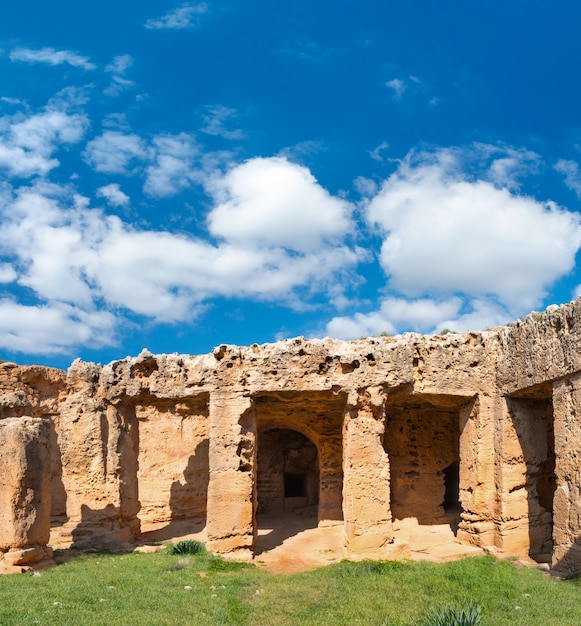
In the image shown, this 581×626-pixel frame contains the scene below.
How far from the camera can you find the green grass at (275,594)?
9172 mm

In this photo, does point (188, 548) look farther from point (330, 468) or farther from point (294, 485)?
point (294, 485)

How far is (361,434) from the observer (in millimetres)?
13906

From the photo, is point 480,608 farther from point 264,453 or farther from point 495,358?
point 264,453

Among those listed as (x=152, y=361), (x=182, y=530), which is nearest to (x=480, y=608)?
(x=152, y=361)

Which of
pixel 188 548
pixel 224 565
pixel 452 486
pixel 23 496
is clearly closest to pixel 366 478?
pixel 224 565

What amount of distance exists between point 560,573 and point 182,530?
10227 mm

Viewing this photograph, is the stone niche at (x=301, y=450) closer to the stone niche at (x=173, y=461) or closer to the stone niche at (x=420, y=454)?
the stone niche at (x=420, y=454)

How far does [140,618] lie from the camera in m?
9.03

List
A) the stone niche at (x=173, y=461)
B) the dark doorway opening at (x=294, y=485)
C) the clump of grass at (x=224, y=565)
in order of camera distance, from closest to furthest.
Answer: the clump of grass at (x=224, y=565) → the stone niche at (x=173, y=461) → the dark doorway opening at (x=294, y=485)

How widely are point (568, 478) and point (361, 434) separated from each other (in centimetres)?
416

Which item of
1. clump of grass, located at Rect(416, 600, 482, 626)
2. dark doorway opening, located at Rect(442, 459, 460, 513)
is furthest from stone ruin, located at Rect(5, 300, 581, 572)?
clump of grass, located at Rect(416, 600, 482, 626)

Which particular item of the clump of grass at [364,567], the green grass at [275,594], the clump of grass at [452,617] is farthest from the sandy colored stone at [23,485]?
the clump of grass at [452,617]

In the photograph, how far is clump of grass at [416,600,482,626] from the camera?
8.42m

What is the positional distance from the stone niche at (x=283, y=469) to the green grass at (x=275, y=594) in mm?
7823
